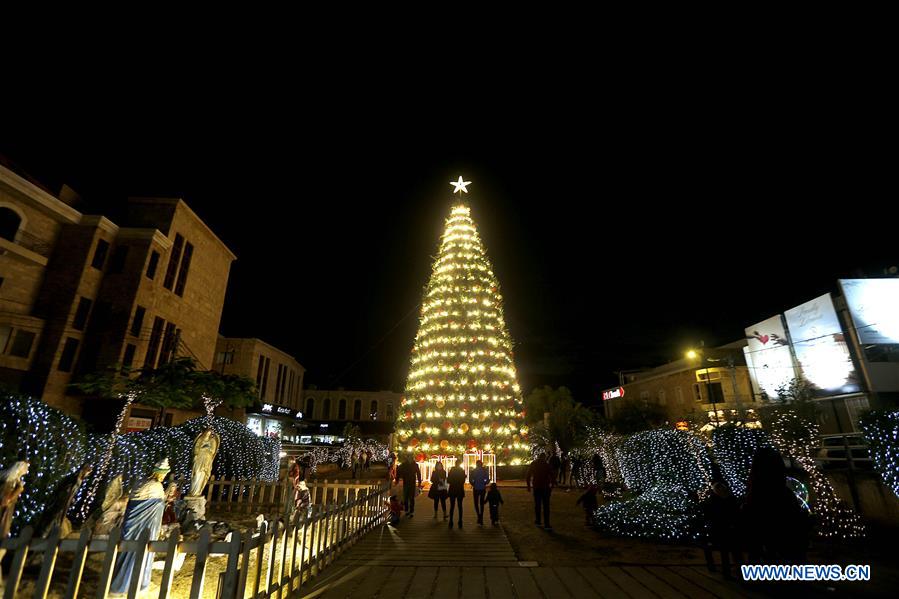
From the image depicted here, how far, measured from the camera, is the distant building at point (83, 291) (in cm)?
1773

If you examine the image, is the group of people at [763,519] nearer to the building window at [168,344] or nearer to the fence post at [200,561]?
the fence post at [200,561]

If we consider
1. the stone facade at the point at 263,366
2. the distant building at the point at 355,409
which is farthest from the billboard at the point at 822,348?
the distant building at the point at 355,409

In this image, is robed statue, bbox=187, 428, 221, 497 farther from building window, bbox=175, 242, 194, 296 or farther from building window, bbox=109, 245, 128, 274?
building window, bbox=175, 242, 194, 296

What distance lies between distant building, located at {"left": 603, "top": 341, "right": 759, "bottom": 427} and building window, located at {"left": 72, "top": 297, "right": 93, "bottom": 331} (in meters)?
40.7

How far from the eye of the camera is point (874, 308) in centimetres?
2281

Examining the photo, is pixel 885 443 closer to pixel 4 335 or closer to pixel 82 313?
pixel 4 335

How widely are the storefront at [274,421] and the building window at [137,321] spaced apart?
16.5 meters

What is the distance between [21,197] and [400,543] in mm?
23256

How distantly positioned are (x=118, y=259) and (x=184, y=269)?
419cm

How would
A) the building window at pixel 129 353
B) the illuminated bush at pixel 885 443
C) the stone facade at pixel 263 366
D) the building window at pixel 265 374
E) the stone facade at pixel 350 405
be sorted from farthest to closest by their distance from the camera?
the stone facade at pixel 350 405 → the building window at pixel 265 374 → the stone facade at pixel 263 366 → the building window at pixel 129 353 → the illuminated bush at pixel 885 443

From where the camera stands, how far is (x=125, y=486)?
28.3ft

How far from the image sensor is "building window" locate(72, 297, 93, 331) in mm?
19362

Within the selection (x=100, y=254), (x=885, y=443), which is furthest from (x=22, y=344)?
(x=885, y=443)

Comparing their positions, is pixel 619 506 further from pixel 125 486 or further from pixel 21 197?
pixel 21 197
